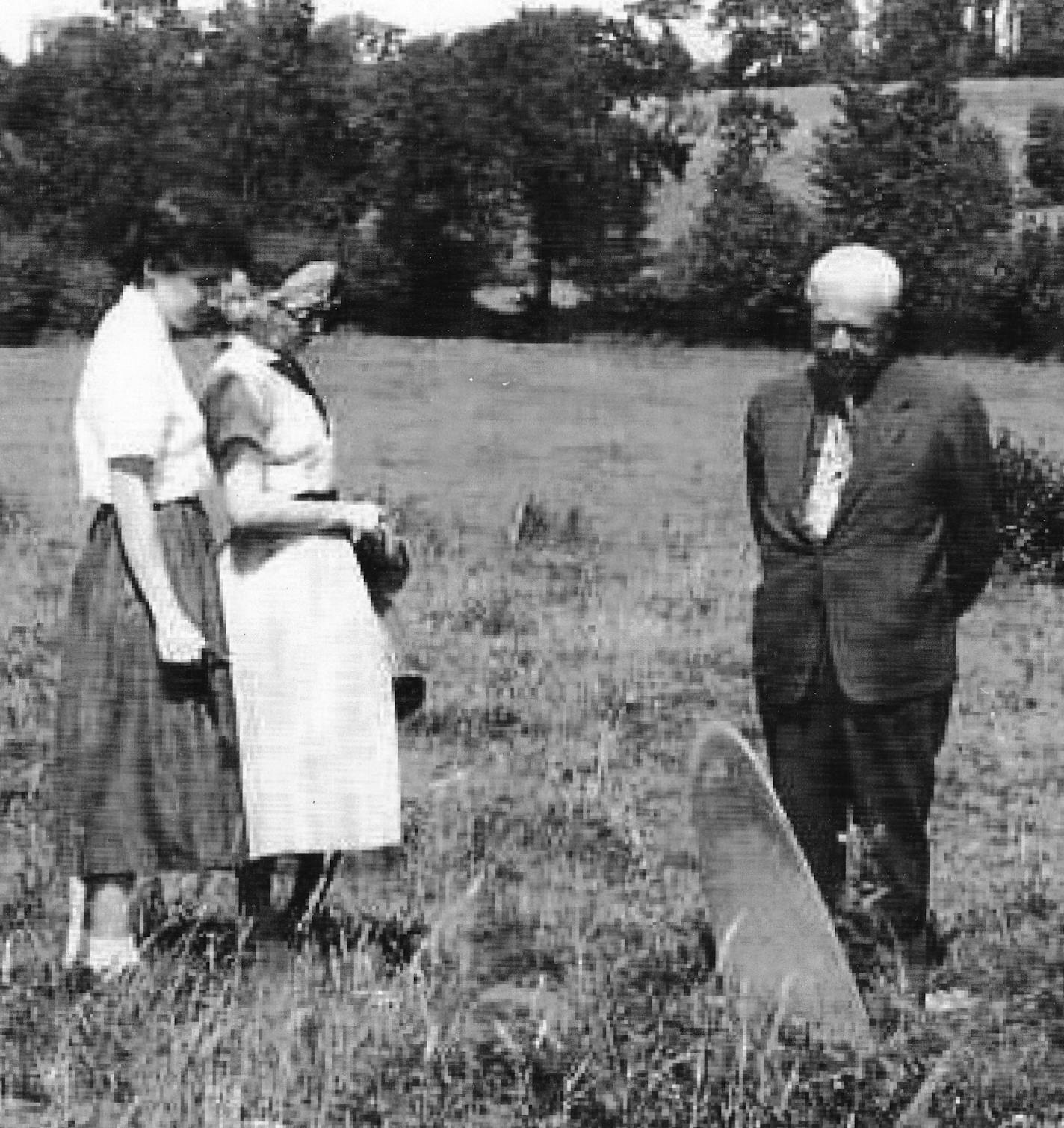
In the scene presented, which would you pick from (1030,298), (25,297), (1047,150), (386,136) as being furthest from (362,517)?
(1047,150)

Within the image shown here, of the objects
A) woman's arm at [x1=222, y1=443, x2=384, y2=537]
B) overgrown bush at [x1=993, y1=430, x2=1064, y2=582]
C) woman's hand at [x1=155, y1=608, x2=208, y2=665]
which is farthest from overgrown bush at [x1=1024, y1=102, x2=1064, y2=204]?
woman's hand at [x1=155, y1=608, x2=208, y2=665]

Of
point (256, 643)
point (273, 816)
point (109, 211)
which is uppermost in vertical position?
point (109, 211)

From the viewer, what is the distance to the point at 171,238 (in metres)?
5.34

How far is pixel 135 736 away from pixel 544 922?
1.42m

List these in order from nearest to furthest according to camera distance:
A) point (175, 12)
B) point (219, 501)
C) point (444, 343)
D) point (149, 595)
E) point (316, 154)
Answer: point (149, 595)
point (219, 501)
point (444, 343)
point (316, 154)
point (175, 12)

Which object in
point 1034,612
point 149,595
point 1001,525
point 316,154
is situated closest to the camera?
point 149,595

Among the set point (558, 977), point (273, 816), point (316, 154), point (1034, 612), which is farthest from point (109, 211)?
point (316, 154)

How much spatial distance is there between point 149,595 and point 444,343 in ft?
130

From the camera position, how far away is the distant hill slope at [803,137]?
263 feet

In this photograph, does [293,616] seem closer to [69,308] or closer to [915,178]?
[69,308]

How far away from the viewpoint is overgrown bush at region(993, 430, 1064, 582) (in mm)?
15875

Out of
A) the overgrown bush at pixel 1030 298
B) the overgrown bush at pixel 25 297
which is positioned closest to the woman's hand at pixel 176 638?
the overgrown bush at pixel 1030 298

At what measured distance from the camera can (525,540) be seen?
56.9 ft

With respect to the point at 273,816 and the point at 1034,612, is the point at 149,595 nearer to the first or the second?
the point at 273,816
